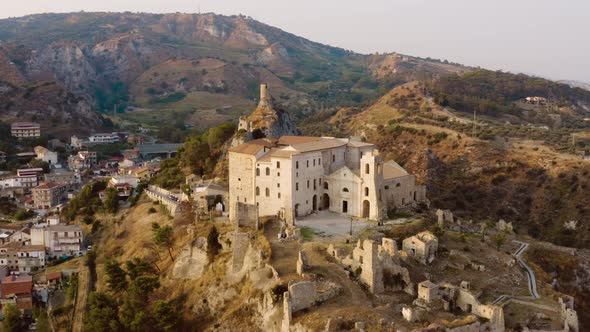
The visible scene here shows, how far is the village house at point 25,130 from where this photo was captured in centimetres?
10669

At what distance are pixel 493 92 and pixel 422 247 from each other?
3627 inches

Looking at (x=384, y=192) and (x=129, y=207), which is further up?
(x=384, y=192)

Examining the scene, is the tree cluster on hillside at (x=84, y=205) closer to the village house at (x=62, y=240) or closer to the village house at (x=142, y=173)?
the village house at (x=142, y=173)

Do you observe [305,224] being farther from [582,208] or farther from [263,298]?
[582,208]

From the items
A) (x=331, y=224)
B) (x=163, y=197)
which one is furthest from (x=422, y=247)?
(x=163, y=197)

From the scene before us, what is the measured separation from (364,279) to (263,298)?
5636mm

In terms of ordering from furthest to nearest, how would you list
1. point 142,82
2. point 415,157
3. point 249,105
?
1. point 142,82
2. point 249,105
3. point 415,157

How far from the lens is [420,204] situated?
1944 inches

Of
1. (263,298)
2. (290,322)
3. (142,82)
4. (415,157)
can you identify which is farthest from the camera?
(142,82)

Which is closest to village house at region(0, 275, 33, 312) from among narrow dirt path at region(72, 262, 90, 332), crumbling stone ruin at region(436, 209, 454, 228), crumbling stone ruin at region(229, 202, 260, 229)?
narrow dirt path at region(72, 262, 90, 332)

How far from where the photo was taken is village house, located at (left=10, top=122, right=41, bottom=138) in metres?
107

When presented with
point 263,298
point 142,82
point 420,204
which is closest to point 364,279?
point 263,298

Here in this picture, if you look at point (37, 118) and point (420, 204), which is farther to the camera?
point (37, 118)

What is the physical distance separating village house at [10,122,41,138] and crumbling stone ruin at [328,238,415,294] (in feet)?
292
